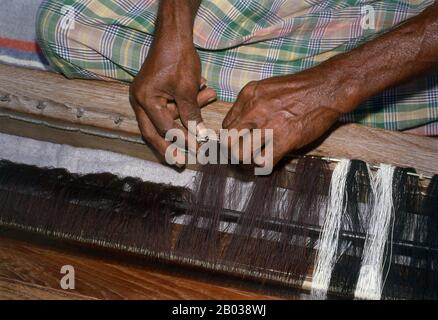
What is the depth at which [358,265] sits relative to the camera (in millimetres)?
1213

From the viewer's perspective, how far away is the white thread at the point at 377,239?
1191 millimetres

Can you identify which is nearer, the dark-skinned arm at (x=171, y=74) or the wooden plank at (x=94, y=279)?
the wooden plank at (x=94, y=279)

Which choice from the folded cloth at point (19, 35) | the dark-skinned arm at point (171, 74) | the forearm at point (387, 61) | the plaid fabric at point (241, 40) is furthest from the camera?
the folded cloth at point (19, 35)

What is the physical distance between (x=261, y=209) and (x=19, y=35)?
1261 millimetres

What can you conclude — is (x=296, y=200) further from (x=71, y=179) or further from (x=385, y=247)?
(x=71, y=179)

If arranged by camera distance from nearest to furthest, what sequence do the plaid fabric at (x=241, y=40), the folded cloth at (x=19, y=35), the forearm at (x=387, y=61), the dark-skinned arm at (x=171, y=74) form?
the forearm at (x=387, y=61)
the dark-skinned arm at (x=171, y=74)
the plaid fabric at (x=241, y=40)
the folded cloth at (x=19, y=35)

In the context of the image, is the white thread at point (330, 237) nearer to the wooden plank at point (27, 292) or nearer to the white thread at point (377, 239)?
the white thread at point (377, 239)

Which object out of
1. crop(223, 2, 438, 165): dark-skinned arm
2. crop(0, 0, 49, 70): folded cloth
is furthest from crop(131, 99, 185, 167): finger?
crop(0, 0, 49, 70): folded cloth

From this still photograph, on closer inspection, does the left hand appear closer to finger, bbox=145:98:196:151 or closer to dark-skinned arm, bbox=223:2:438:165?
dark-skinned arm, bbox=223:2:438:165

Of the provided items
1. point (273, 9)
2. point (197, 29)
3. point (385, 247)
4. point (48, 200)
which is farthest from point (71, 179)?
point (385, 247)

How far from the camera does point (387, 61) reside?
1.17 meters

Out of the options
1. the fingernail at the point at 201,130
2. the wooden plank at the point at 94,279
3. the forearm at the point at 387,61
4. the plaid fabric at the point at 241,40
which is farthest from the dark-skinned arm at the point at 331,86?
the wooden plank at the point at 94,279

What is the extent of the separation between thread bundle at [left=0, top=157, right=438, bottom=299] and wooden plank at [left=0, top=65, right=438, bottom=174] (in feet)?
0.18

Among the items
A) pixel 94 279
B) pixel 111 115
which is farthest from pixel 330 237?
pixel 111 115
